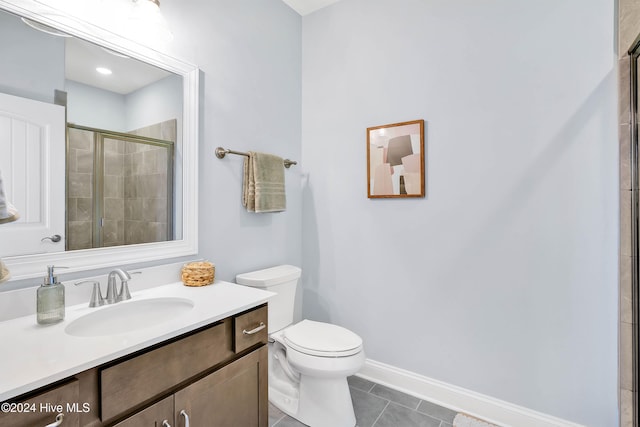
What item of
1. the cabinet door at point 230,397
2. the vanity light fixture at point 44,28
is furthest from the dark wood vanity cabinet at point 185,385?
the vanity light fixture at point 44,28

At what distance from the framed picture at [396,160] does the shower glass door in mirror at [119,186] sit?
1208 mm

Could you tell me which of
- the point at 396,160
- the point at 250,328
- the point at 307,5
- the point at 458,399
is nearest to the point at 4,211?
the point at 250,328

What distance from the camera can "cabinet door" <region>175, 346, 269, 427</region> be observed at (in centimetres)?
105

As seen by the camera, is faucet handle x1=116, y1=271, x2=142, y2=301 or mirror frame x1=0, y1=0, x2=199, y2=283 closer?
mirror frame x1=0, y1=0, x2=199, y2=283

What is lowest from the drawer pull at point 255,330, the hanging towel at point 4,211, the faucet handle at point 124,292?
the drawer pull at point 255,330

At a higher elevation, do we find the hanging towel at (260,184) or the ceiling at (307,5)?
the ceiling at (307,5)

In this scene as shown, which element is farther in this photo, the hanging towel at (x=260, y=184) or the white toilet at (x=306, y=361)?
the hanging towel at (x=260, y=184)

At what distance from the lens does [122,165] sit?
4.67 feet

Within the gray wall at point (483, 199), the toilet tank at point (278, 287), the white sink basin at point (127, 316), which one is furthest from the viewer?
the toilet tank at point (278, 287)

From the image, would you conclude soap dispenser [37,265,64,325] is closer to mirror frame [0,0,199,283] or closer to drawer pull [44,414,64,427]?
mirror frame [0,0,199,283]

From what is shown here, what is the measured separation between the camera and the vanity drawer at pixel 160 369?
867mm

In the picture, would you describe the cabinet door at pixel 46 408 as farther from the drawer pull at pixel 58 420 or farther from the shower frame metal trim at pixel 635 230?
the shower frame metal trim at pixel 635 230

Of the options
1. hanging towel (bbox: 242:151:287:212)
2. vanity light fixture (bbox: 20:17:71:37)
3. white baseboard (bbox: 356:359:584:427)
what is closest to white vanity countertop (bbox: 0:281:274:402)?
hanging towel (bbox: 242:151:287:212)

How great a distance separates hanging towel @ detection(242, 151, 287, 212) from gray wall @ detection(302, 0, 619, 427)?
478 millimetres
